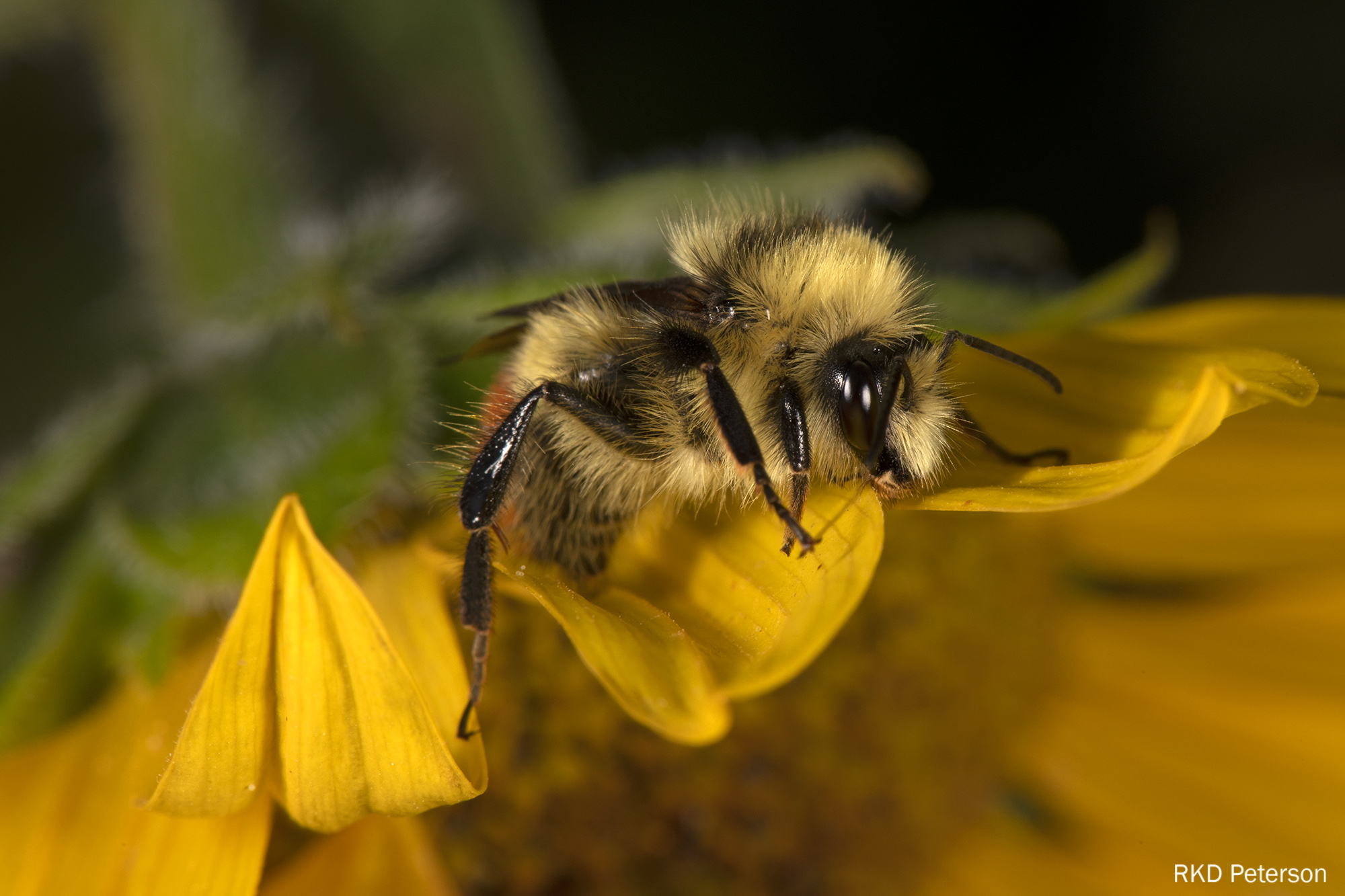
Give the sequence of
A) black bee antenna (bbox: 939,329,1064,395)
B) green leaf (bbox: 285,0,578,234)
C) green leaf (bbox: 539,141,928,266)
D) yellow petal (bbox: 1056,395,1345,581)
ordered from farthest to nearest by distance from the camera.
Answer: green leaf (bbox: 285,0,578,234)
green leaf (bbox: 539,141,928,266)
yellow petal (bbox: 1056,395,1345,581)
black bee antenna (bbox: 939,329,1064,395)

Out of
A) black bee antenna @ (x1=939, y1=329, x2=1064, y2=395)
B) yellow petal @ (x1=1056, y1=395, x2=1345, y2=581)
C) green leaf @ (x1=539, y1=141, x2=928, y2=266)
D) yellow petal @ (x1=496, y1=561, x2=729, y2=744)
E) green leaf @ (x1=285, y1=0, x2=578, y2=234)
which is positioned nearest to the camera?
yellow petal @ (x1=496, y1=561, x2=729, y2=744)

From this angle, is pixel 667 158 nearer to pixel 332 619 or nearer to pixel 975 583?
pixel 975 583

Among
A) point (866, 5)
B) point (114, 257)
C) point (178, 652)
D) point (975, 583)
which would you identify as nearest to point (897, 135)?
point (866, 5)

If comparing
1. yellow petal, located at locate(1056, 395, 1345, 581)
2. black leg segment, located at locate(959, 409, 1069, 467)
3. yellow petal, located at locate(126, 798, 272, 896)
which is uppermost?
black leg segment, located at locate(959, 409, 1069, 467)

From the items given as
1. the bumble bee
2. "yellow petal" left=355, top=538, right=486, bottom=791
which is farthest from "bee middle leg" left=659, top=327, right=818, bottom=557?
"yellow petal" left=355, top=538, right=486, bottom=791

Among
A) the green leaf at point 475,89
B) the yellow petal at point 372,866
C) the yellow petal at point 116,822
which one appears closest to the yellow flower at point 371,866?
the yellow petal at point 372,866

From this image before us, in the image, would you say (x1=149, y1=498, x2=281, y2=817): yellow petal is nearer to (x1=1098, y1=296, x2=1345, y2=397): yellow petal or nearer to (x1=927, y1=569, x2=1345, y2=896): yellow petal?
(x1=1098, y1=296, x2=1345, y2=397): yellow petal
